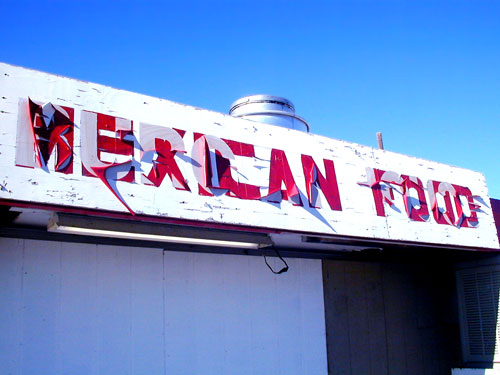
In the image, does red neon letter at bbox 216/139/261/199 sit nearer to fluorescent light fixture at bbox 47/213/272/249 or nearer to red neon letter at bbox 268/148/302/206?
red neon letter at bbox 268/148/302/206

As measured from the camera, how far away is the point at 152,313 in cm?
819

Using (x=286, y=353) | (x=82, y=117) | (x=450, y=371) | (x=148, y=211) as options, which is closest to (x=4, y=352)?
(x=148, y=211)

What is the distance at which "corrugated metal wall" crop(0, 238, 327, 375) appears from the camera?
7191 millimetres

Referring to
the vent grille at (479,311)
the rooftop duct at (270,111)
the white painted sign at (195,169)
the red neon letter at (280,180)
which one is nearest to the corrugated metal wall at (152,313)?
the white painted sign at (195,169)

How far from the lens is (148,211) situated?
6945 mm

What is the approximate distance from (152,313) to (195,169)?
2.10 m

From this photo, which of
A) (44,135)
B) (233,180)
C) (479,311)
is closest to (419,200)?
(479,311)

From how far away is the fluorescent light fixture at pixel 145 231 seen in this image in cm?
666

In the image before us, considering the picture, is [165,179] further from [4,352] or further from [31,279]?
[4,352]

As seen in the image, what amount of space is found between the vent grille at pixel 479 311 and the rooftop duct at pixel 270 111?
4315 mm

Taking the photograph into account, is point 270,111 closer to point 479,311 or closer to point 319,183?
point 319,183

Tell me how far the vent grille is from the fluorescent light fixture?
5.20m

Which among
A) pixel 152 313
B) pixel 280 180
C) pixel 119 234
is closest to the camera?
pixel 119 234

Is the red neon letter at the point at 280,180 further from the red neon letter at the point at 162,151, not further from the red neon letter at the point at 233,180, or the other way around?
the red neon letter at the point at 162,151
